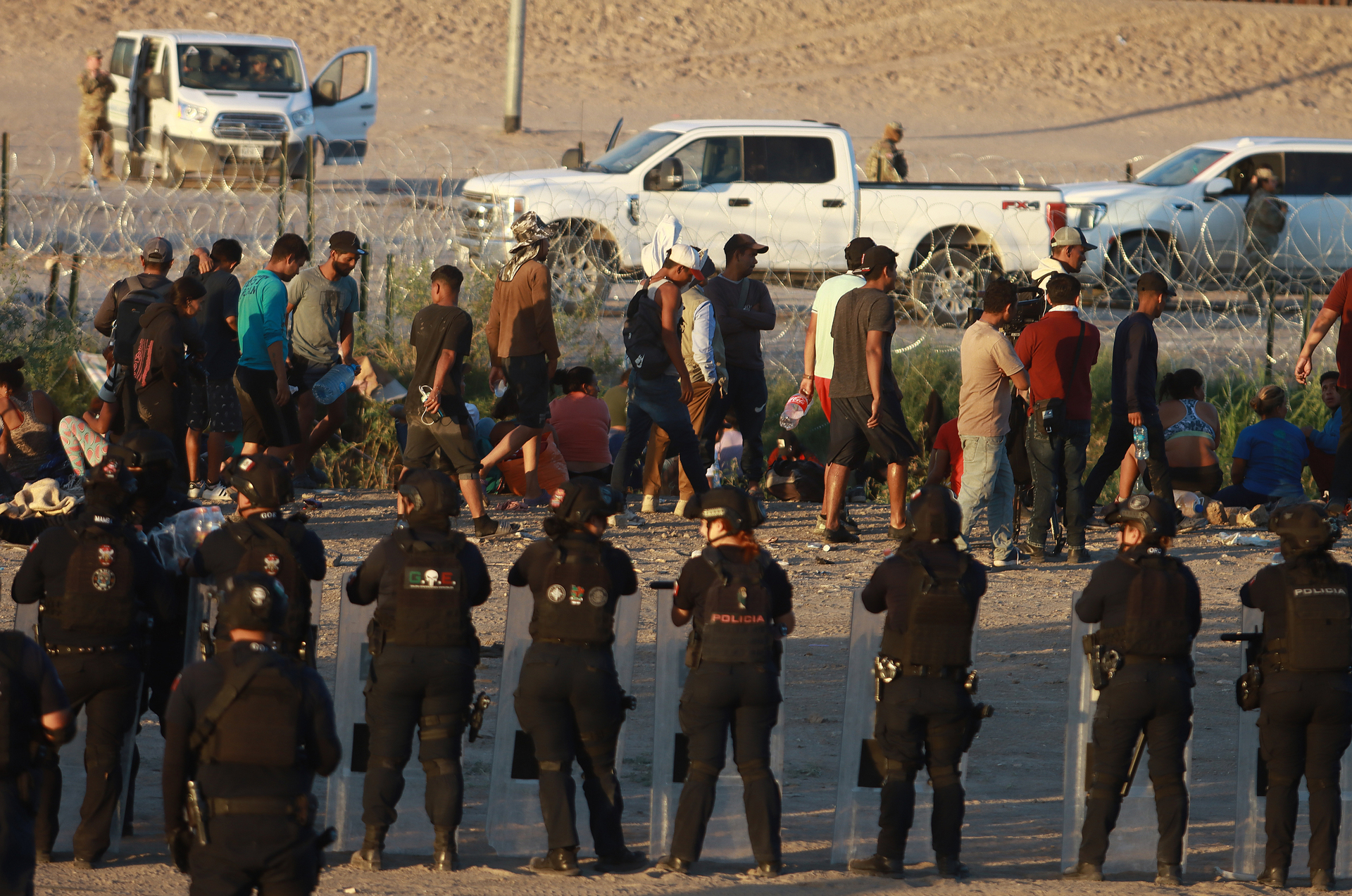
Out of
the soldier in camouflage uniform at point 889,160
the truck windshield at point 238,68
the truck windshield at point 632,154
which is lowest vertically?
the truck windshield at point 632,154

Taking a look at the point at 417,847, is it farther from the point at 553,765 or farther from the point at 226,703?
the point at 226,703

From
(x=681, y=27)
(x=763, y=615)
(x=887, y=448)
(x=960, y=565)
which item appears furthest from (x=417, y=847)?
(x=681, y=27)

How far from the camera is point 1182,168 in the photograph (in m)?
14.9

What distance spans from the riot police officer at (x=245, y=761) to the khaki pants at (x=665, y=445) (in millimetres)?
5292

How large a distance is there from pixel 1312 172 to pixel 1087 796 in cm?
1134

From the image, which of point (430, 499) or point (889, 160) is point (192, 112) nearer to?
point (889, 160)

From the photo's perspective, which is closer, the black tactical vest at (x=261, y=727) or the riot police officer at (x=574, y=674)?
the black tactical vest at (x=261, y=727)

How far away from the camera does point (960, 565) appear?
4809 mm

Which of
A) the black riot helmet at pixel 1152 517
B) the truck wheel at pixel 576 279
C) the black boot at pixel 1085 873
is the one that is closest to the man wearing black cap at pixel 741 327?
the truck wheel at pixel 576 279

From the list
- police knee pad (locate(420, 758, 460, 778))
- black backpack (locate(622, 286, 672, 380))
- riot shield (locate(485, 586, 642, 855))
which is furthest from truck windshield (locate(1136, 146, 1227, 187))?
police knee pad (locate(420, 758, 460, 778))

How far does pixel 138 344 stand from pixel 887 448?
372 centimetres

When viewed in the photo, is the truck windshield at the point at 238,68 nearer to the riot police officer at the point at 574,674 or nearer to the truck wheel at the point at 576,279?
the truck wheel at the point at 576,279

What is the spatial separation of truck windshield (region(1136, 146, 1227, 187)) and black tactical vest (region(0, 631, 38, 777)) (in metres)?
12.4

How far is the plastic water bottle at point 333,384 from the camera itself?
359 inches
